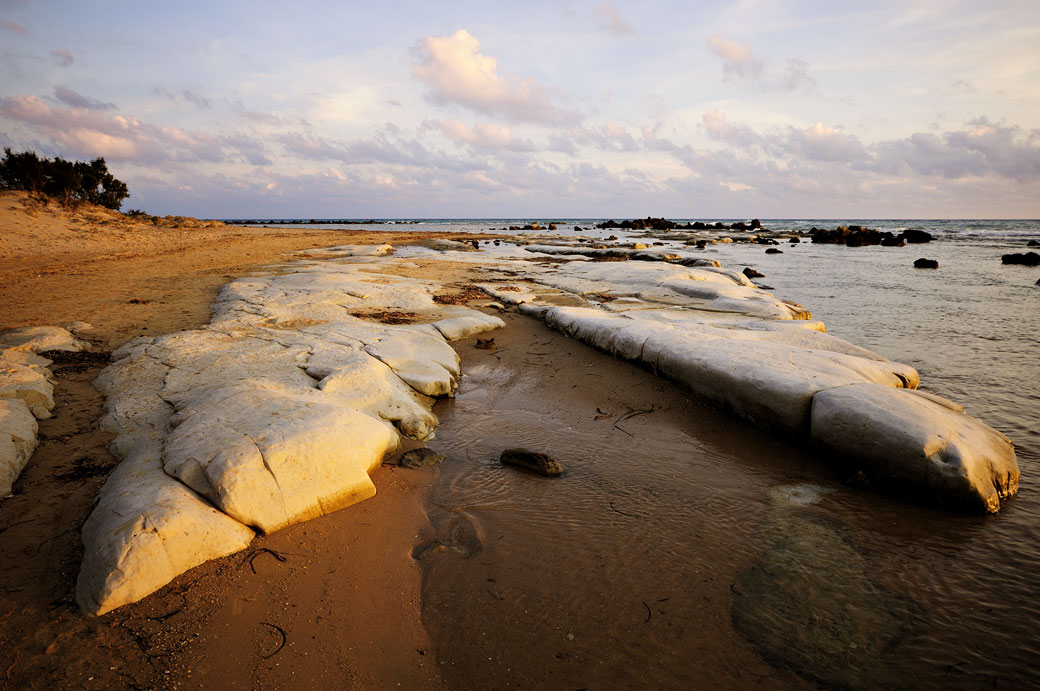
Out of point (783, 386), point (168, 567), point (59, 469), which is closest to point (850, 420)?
point (783, 386)

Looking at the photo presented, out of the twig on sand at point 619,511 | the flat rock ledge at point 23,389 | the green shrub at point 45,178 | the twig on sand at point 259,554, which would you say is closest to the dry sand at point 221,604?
the twig on sand at point 259,554

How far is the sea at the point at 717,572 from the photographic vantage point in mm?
2777

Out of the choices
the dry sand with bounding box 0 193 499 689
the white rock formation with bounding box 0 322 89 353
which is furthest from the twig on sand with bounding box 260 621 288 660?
the white rock formation with bounding box 0 322 89 353

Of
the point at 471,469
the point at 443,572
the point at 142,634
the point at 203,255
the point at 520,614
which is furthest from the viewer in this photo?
the point at 203,255

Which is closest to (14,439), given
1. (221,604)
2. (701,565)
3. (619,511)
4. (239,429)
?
(239,429)

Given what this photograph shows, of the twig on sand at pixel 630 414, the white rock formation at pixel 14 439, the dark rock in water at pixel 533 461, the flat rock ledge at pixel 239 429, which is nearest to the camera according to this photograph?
the flat rock ledge at pixel 239 429

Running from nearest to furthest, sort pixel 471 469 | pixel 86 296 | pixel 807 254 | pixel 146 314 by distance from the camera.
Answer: pixel 471 469, pixel 146 314, pixel 86 296, pixel 807 254

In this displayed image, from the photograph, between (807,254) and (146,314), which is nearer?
(146,314)

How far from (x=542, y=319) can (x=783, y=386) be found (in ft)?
19.5

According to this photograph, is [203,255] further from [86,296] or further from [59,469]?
[59,469]

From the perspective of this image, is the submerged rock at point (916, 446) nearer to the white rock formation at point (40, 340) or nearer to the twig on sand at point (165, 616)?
the twig on sand at point (165, 616)

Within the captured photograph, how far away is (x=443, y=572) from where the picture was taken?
3.45 meters

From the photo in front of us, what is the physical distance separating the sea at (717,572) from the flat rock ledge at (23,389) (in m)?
3.73

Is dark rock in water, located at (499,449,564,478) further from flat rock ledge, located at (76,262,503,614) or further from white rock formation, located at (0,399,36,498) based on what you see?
white rock formation, located at (0,399,36,498)
